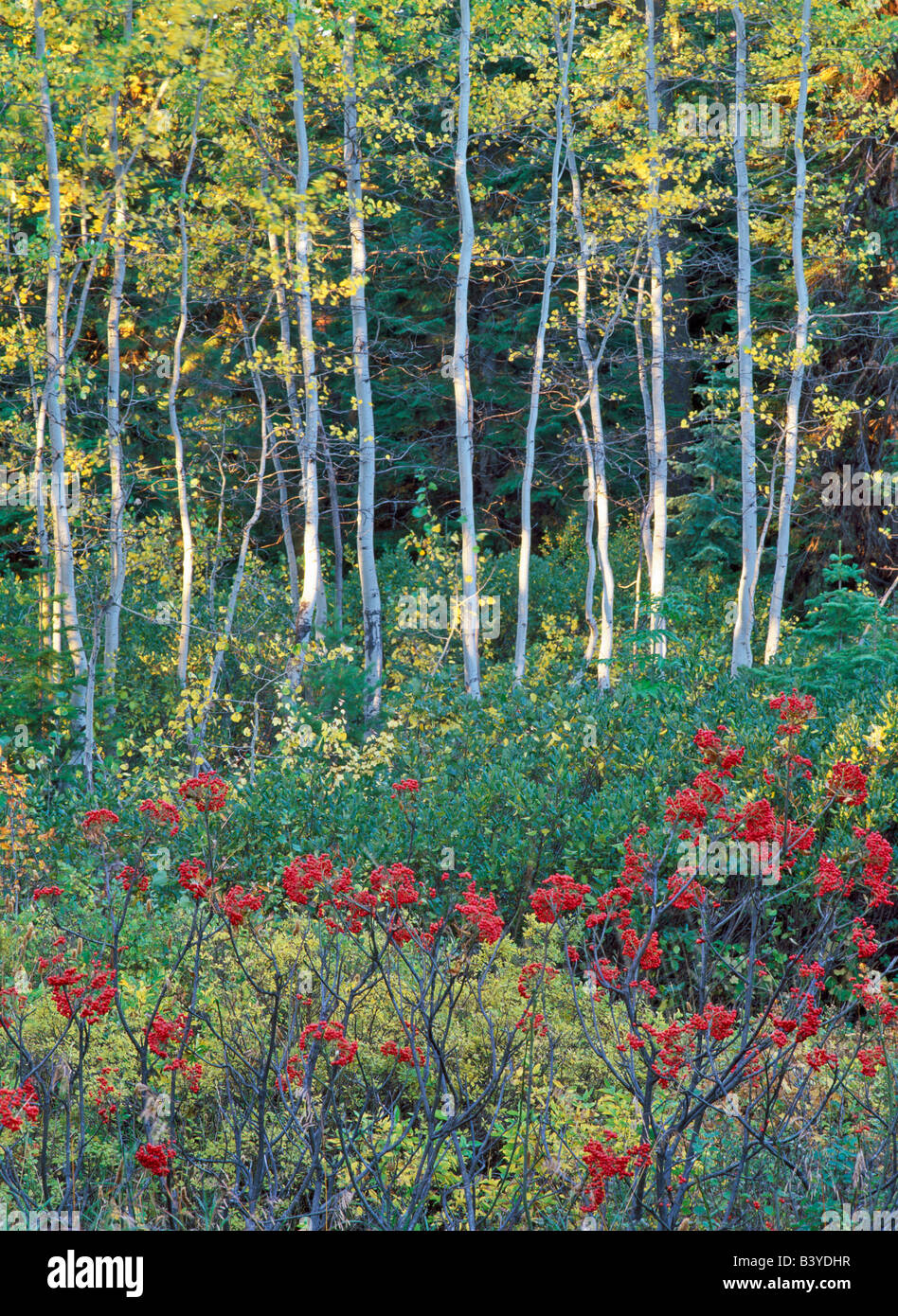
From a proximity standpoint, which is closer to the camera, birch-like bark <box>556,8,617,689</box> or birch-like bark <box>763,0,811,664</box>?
birch-like bark <box>763,0,811,664</box>

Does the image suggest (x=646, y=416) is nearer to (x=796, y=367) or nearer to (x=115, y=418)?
(x=796, y=367)

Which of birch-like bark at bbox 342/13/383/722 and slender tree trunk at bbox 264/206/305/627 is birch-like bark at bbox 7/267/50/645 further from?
birch-like bark at bbox 342/13/383/722

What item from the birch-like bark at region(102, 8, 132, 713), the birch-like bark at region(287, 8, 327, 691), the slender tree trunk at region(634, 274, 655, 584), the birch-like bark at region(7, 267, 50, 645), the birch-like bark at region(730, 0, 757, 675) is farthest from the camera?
the slender tree trunk at region(634, 274, 655, 584)

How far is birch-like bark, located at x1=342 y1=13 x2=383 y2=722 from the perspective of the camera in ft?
41.2

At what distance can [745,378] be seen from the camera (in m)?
14.6

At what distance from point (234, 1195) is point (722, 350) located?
14.6 metres

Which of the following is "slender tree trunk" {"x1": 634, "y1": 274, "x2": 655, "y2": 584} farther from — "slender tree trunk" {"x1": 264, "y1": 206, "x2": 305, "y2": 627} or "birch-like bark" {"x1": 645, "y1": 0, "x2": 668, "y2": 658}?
"slender tree trunk" {"x1": 264, "y1": 206, "x2": 305, "y2": 627}

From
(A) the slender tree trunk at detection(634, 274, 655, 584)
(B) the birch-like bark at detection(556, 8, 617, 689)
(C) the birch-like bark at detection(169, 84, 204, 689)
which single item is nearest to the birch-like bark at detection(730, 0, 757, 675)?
(A) the slender tree trunk at detection(634, 274, 655, 584)

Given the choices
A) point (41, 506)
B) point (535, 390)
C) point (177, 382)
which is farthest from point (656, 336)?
point (41, 506)

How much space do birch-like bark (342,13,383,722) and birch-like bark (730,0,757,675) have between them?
197 inches

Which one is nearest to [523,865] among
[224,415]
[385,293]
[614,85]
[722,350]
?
[722,350]

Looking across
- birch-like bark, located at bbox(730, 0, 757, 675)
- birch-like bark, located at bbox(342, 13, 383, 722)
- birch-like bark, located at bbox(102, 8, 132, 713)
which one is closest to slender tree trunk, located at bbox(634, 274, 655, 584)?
birch-like bark, located at bbox(730, 0, 757, 675)

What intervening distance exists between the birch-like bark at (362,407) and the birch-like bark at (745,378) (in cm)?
500

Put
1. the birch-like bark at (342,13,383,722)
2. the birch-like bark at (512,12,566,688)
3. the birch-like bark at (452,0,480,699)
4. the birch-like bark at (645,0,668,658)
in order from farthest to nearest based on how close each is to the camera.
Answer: the birch-like bark at (512,12,566,688), the birch-like bark at (645,0,668,658), the birch-like bark at (452,0,480,699), the birch-like bark at (342,13,383,722)
